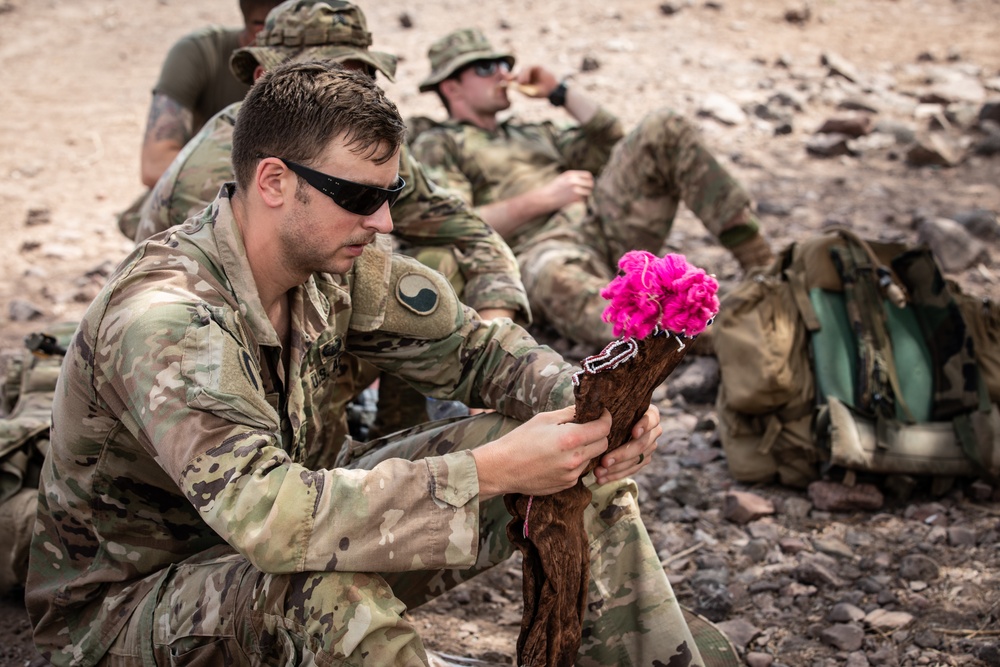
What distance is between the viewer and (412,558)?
7.55ft

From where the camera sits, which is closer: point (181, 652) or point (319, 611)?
point (319, 611)

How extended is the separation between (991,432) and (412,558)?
2529 mm

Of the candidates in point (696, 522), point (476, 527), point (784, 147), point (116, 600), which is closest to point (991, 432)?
point (696, 522)

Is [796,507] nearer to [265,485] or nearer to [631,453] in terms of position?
[631,453]

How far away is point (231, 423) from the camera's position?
2.25 metres

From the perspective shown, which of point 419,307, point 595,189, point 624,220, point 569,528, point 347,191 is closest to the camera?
point 347,191

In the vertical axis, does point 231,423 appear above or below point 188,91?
above

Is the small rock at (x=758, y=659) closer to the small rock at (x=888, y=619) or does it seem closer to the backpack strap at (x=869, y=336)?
the small rock at (x=888, y=619)

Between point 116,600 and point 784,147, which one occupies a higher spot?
point 116,600

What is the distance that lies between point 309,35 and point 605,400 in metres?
2.37

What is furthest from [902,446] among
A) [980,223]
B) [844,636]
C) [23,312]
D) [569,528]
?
[23,312]

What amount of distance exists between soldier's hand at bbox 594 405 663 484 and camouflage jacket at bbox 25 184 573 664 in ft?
0.78

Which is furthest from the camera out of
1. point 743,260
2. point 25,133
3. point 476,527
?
point 25,133

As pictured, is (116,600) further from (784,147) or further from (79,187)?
(784,147)
